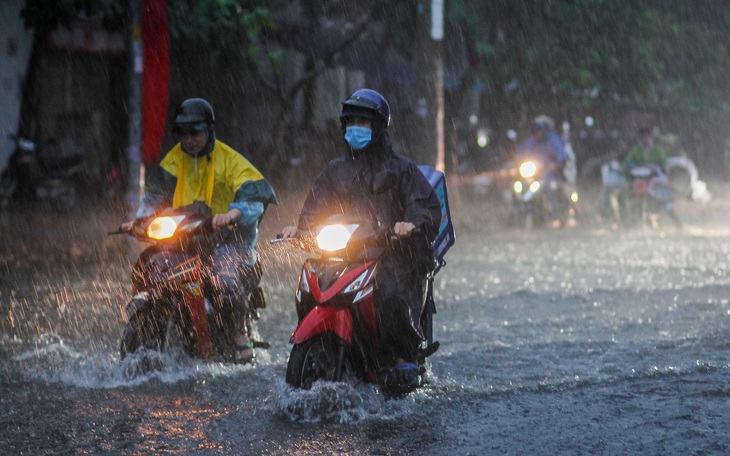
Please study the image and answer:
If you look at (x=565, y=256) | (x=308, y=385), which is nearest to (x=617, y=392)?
(x=308, y=385)

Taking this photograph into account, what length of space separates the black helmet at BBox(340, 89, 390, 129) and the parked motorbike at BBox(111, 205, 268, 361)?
1221mm

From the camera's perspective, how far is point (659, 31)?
121 feet

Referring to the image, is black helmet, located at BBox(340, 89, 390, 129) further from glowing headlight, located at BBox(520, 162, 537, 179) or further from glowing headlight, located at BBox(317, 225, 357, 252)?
glowing headlight, located at BBox(520, 162, 537, 179)

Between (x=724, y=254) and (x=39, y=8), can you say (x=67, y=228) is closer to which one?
(x=39, y=8)

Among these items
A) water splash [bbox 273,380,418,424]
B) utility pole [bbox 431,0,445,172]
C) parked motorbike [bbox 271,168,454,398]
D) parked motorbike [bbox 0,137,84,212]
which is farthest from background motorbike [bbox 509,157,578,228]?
water splash [bbox 273,380,418,424]

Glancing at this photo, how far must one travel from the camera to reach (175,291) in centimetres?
714

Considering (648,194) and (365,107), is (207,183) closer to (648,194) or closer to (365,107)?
(365,107)

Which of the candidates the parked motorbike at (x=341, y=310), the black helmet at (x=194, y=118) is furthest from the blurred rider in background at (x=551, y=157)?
the parked motorbike at (x=341, y=310)

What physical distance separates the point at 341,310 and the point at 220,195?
5.85ft

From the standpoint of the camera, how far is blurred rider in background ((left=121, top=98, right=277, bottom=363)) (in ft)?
24.2

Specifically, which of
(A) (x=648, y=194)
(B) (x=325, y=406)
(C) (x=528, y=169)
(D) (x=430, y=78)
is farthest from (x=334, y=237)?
(A) (x=648, y=194)

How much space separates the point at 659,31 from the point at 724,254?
2282cm

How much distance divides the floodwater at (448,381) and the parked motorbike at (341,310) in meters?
0.11

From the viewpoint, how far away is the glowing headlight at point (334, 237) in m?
6.13
